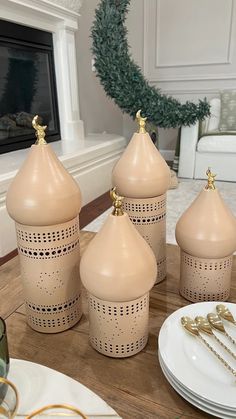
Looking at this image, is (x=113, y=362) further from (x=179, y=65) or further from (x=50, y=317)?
(x=179, y=65)

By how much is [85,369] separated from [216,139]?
2489 mm

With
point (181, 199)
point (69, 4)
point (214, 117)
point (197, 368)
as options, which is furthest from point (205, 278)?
point (214, 117)

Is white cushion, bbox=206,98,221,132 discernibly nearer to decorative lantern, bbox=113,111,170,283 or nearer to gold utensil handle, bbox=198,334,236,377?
decorative lantern, bbox=113,111,170,283

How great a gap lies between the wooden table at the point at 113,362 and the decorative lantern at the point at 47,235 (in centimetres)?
3

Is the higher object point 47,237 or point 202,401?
point 47,237

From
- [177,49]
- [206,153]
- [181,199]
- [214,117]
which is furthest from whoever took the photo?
[177,49]

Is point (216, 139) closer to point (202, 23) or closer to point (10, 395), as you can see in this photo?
point (202, 23)

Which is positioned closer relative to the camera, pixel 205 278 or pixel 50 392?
pixel 50 392

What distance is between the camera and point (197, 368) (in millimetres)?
397

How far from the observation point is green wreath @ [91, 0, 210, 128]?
7.32ft

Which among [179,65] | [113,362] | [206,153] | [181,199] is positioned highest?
[179,65]

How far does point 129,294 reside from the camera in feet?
1.39

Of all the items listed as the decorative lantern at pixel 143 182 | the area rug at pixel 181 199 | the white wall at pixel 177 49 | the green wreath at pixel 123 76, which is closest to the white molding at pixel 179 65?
the white wall at pixel 177 49

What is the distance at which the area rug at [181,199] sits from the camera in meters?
1.90
